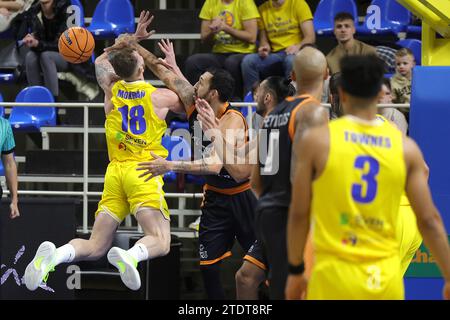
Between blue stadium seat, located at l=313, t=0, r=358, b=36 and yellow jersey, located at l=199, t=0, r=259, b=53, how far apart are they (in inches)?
34.4

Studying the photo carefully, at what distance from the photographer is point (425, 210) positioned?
17.6 feet

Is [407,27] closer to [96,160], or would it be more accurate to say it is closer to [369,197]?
[96,160]

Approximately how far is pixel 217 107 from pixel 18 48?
17.1ft

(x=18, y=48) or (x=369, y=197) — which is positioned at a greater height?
(x=18, y=48)

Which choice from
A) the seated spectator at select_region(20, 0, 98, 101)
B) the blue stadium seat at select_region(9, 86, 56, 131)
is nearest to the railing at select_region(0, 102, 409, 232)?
the blue stadium seat at select_region(9, 86, 56, 131)

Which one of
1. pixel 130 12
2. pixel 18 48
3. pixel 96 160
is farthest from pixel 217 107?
pixel 18 48

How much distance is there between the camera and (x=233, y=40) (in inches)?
479

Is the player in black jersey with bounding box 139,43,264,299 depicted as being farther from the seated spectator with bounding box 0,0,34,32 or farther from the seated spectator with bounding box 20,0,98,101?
the seated spectator with bounding box 0,0,34,32

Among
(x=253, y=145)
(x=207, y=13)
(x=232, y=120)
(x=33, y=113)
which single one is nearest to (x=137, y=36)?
(x=232, y=120)

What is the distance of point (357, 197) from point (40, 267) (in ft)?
13.0

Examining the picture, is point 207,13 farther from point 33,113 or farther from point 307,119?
point 307,119

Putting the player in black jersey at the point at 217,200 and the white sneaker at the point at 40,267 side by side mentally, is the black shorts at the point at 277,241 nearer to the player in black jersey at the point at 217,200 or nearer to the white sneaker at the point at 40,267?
the player in black jersey at the point at 217,200
